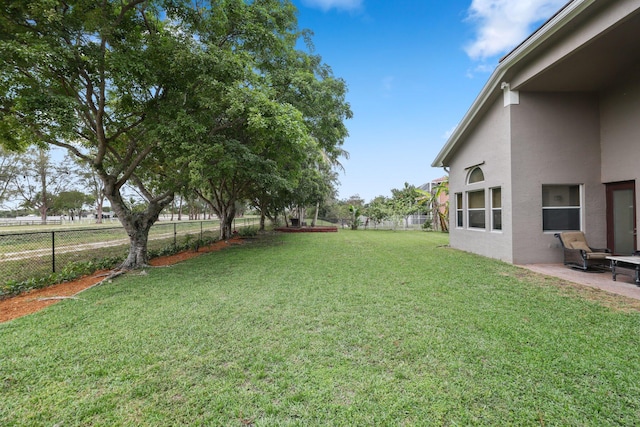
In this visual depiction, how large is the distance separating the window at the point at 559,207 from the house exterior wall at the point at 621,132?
0.86 m

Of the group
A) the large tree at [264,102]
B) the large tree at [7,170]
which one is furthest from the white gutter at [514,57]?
the large tree at [7,170]

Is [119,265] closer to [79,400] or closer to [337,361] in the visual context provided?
[79,400]

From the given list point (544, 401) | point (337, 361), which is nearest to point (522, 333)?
point (544, 401)

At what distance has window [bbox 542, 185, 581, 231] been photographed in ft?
25.5

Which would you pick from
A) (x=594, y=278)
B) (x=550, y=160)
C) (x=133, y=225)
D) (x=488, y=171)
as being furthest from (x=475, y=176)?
(x=133, y=225)

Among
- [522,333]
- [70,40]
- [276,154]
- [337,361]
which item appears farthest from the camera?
[276,154]

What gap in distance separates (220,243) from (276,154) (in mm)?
6144

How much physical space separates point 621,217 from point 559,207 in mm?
1313

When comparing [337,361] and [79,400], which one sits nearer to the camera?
[79,400]

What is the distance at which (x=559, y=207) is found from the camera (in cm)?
783

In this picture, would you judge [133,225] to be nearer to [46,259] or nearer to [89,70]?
[89,70]

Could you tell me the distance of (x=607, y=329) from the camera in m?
3.55

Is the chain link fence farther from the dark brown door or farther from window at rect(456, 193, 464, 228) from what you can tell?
the dark brown door

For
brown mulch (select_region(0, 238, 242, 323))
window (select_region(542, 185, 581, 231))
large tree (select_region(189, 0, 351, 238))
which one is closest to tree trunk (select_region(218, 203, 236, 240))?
large tree (select_region(189, 0, 351, 238))
